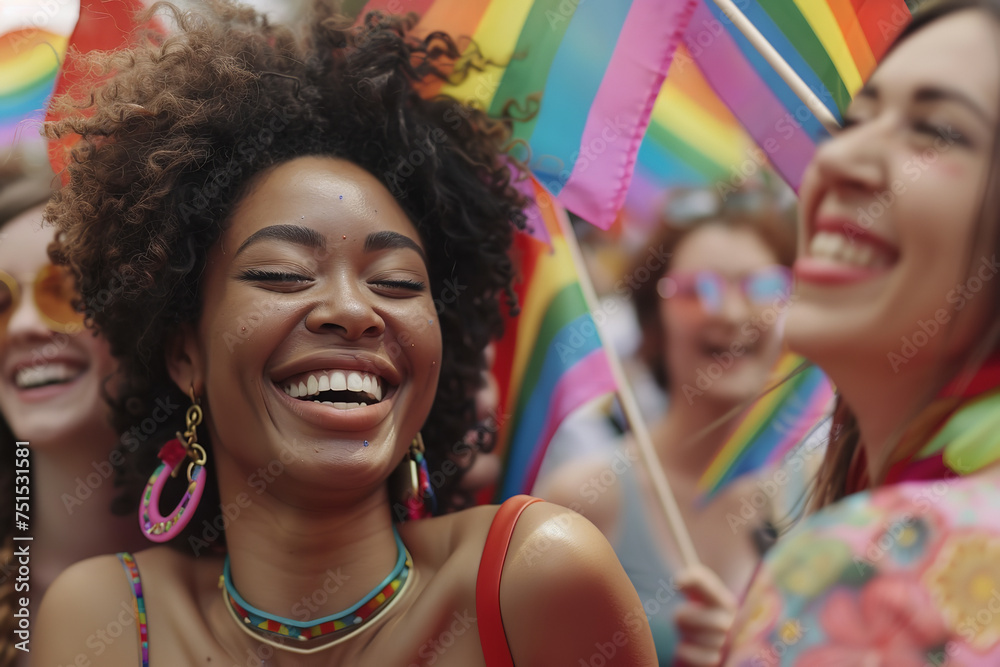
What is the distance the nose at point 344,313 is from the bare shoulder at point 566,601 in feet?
1.79

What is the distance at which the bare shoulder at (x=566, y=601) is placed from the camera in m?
1.76

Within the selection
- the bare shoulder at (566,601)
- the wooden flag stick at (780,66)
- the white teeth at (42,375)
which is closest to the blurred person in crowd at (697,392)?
the wooden flag stick at (780,66)

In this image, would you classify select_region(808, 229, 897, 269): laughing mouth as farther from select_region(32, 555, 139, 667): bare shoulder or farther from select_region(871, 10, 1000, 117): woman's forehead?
select_region(32, 555, 139, 667): bare shoulder

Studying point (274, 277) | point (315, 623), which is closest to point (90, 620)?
point (315, 623)

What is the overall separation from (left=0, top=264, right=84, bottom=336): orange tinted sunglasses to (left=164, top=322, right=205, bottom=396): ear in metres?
0.49

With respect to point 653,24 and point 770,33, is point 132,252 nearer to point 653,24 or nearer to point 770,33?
point 653,24

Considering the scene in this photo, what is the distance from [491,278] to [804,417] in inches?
38.4

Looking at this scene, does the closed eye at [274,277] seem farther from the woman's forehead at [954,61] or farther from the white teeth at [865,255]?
the woman's forehead at [954,61]

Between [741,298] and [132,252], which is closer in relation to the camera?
[132,252]

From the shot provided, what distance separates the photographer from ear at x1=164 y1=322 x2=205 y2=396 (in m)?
2.01

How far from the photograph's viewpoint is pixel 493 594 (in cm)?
180

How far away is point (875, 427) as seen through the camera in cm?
189

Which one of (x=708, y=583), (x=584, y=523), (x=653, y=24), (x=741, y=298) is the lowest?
(x=708, y=583)

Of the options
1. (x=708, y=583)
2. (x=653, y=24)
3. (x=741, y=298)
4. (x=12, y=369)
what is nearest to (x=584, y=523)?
(x=708, y=583)
